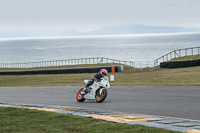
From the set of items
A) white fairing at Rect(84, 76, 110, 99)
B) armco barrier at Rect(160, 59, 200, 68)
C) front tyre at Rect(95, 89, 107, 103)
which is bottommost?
front tyre at Rect(95, 89, 107, 103)

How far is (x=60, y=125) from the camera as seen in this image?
8.63m

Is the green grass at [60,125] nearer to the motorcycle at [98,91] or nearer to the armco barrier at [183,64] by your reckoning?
the motorcycle at [98,91]

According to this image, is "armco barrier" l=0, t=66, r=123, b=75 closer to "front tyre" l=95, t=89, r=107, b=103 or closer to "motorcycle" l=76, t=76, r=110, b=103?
"motorcycle" l=76, t=76, r=110, b=103

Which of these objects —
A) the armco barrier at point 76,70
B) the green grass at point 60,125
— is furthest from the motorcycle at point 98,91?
A: the armco barrier at point 76,70

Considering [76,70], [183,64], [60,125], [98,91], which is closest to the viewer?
[60,125]

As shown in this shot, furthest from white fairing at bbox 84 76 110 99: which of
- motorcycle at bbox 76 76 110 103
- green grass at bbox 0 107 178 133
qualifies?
green grass at bbox 0 107 178 133

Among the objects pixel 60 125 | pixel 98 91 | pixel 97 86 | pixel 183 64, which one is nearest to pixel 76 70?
pixel 183 64

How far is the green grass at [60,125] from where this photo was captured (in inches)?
305

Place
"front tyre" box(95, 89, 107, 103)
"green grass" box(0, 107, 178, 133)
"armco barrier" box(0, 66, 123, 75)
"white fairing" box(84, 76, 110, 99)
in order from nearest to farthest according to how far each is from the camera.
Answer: "green grass" box(0, 107, 178, 133) < "white fairing" box(84, 76, 110, 99) < "front tyre" box(95, 89, 107, 103) < "armco barrier" box(0, 66, 123, 75)

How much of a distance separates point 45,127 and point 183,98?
7705 mm

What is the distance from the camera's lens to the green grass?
305 inches

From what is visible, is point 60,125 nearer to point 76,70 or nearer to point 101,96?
point 101,96

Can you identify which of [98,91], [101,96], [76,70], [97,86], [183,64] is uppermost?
[183,64]

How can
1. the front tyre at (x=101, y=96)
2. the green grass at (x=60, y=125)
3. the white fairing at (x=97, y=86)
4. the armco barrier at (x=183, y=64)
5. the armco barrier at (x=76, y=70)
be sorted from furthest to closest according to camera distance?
the armco barrier at (x=76, y=70)
the armco barrier at (x=183, y=64)
the front tyre at (x=101, y=96)
the white fairing at (x=97, y=86)
the green grass at (x=60, y=125)
